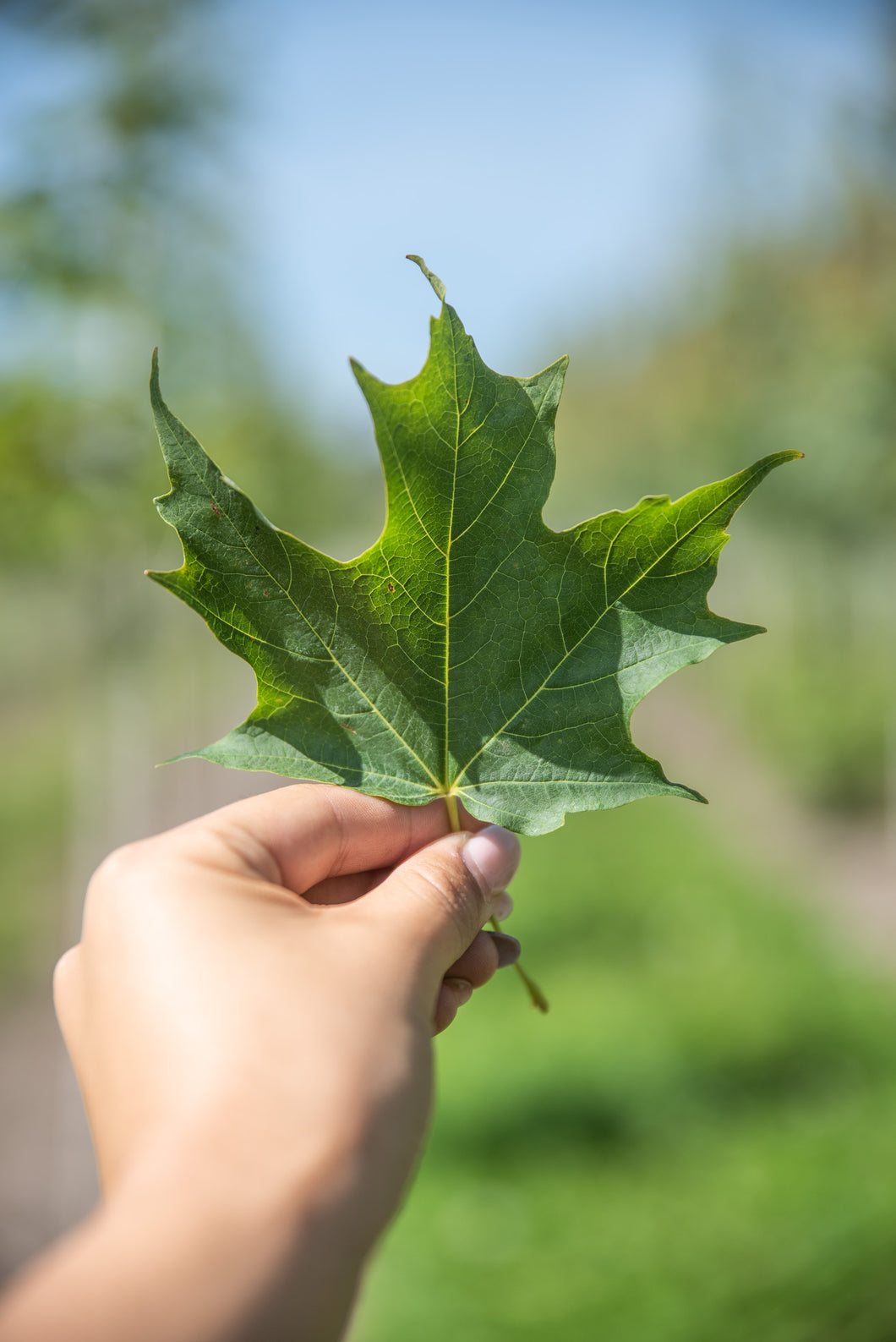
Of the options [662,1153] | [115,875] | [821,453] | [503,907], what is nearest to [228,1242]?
[115,875]

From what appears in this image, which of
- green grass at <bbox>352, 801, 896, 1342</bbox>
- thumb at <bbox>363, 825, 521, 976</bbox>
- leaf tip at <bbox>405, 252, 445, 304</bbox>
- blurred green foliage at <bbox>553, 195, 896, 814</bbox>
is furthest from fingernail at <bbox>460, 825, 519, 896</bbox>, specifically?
blurred green foliage at <bbox>553, 195, 896, 814</bbox>

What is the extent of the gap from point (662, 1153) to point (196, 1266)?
386 centimetres

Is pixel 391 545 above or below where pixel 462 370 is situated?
below

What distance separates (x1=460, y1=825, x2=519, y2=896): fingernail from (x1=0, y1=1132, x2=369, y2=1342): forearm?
406 mm

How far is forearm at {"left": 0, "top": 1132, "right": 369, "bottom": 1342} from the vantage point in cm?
68

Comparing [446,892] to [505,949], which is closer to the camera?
[446,892]

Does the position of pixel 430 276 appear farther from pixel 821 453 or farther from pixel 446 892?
pixel 821 453

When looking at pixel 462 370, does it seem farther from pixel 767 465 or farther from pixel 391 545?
pixel 767 465

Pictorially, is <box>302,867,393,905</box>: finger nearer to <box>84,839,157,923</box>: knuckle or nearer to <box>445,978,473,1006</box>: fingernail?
<box>445,978,473,1006</box>: fingernail

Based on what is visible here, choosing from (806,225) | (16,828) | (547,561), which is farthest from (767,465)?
(806,225)

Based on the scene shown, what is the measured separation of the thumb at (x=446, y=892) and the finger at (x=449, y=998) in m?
0.10

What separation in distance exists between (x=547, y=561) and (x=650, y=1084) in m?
4.00

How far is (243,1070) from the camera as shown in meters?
0.81

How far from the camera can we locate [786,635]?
12.1 meters
